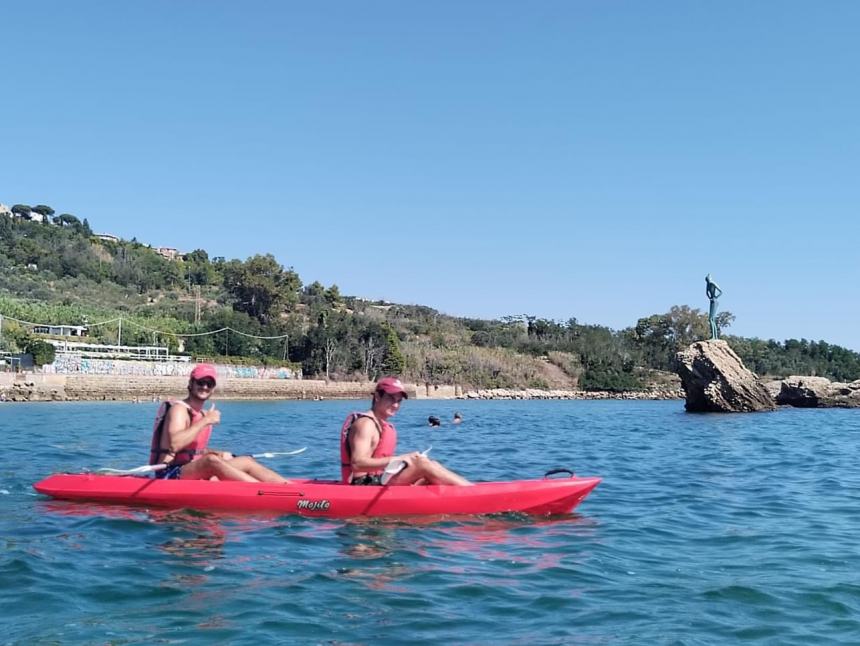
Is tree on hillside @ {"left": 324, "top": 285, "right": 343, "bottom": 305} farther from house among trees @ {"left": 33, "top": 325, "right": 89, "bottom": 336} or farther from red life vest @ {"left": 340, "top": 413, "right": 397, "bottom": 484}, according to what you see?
Answer: red life vest @ {"left": 340, "top": 413, "right": 397, "bottom": 484}

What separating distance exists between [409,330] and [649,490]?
2931 inches

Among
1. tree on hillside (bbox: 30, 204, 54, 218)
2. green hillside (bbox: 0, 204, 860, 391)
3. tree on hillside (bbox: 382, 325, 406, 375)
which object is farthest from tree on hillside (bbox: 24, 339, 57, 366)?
tree on hillside (bbox: 30, 204, 54, 218)

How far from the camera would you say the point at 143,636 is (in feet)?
16.9

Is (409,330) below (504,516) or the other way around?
the other way around

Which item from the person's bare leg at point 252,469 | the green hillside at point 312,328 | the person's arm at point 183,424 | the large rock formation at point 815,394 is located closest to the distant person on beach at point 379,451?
the person's bare leg at point 252,469

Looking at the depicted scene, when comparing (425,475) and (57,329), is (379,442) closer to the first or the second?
(425,475)

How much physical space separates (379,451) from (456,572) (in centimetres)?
246

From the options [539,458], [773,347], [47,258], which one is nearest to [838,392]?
[539,458]

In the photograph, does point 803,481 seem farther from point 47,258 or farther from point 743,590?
point 47,258

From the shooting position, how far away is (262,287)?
245ft

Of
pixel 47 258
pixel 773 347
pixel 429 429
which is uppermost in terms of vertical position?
pixel 47 258

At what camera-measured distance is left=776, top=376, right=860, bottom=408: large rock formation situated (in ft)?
142

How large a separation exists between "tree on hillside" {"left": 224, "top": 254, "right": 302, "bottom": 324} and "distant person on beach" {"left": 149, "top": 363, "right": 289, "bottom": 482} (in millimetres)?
65200

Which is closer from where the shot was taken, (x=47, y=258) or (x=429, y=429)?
(x=429, y=429)
